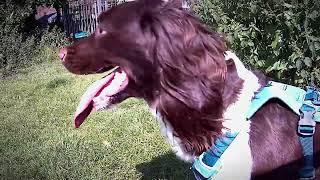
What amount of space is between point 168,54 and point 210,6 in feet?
9.48

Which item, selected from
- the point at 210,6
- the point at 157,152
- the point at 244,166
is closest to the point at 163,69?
the point at 244,166

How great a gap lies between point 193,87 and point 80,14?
10817mm

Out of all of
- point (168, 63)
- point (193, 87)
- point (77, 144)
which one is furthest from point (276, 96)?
point (77, 144)

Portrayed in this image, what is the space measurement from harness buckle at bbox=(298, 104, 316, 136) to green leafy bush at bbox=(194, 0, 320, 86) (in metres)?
1.10

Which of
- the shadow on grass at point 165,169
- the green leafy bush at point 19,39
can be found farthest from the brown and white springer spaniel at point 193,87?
the green leafy bush at point 19,39

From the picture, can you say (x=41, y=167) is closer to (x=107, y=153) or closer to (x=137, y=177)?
(x=107, y=153)

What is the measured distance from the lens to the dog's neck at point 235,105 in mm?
2240

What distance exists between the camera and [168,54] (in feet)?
7.18

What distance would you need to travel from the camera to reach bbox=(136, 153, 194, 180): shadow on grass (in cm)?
388

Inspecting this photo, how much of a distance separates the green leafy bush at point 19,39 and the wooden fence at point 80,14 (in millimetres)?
1438

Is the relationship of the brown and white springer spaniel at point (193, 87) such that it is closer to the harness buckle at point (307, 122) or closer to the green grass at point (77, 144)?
the harness buckle at point (307, 122)

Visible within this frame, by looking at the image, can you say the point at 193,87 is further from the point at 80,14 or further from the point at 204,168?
the point at 80,14

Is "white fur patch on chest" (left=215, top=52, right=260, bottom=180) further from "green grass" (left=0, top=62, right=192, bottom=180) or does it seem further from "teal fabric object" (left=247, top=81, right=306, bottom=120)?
"green grass" (left=0, top=62, right=192, bottom=180)

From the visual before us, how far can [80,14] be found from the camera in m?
12.6
